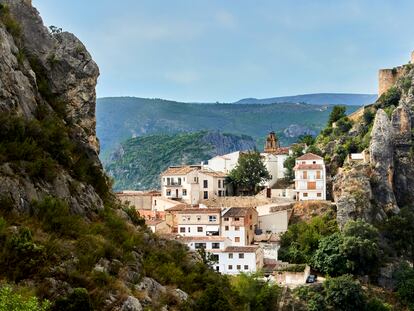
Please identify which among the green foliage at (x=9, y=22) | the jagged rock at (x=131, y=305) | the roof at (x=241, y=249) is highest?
the green foliage at (x=9, y=22)

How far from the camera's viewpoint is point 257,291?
43.4 meters

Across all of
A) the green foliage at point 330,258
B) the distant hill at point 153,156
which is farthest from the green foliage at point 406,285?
the distant hill at point 153,156

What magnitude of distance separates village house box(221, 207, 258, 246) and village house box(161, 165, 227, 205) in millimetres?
7736

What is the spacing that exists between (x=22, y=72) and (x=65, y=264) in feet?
25.4

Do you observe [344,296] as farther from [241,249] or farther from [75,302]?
[75,302]

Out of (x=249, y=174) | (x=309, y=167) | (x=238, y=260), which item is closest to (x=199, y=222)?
(x=238, y=260)

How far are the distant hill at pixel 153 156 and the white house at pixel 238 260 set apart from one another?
70.6 meters

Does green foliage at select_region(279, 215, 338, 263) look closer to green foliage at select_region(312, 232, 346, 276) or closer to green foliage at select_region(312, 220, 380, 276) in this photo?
green foliage at select_region(312, 232, 346, 276)

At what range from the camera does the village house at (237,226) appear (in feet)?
176

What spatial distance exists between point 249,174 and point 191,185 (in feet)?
17.9

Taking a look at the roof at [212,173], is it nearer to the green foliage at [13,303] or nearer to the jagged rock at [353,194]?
the jagged rock at [353,194]

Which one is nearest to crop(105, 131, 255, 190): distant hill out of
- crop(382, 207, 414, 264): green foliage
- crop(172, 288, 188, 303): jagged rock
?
crop(382, 207, 414, 264): green foliage

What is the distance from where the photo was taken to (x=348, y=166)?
60.8m

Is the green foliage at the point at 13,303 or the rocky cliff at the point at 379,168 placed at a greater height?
the rocky cliff at the point at 379,168
